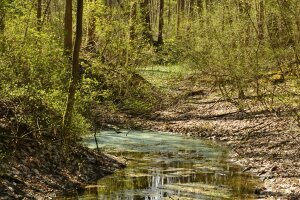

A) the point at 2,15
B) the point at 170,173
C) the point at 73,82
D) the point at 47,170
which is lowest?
the point at 170,173

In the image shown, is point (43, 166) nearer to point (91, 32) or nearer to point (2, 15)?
point (2, 15)

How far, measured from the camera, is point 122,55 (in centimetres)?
2070

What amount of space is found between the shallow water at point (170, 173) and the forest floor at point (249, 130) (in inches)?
22.5

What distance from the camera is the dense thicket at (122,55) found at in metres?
11.4

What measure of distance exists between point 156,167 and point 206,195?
3336 millimetres

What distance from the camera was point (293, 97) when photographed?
42.7 feet

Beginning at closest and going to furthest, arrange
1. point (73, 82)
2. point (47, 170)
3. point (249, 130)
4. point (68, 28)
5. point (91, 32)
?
point (47, 170) → point (73, 82) → point (68, 28) → point (249, 130) → point (91, 32)

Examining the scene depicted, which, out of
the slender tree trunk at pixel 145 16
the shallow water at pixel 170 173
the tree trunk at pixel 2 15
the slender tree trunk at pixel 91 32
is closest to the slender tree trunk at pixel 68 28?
the slender tree trunk at pixel 91 32

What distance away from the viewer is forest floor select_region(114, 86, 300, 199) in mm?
12242

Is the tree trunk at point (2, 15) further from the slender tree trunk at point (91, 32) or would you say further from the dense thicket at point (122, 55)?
the slender tree trunk at point (91, 32)

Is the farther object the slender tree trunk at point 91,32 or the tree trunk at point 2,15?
the slender tree trunk at point 91,32

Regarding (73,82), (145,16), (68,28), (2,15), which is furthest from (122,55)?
(2,15)

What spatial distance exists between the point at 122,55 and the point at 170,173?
343 inches

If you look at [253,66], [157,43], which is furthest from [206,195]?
[157,43]
